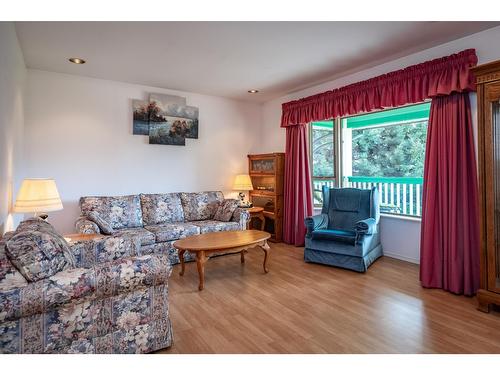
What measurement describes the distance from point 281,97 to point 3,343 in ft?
15.9

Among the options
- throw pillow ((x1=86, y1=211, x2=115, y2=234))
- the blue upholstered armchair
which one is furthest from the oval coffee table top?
throw pillow ((x1=86, y1=211, x2=115, y2=234))

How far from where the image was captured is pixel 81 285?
5.26 ft

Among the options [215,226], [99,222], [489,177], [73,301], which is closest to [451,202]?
[489,177]

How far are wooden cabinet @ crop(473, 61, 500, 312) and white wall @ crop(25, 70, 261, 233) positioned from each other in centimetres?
377

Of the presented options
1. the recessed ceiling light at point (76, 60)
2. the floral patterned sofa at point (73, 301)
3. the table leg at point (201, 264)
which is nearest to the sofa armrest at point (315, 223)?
the table leg at point (201, 264)

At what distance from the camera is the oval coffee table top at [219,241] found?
9.89 ft

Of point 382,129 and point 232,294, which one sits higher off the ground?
point 382,129

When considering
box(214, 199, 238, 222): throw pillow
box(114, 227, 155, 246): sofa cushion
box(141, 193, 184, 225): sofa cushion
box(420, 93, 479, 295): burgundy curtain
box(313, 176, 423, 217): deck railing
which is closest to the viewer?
box(420, 93, 479, 295): burgundy curtain

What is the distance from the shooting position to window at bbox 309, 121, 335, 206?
15.5 feet

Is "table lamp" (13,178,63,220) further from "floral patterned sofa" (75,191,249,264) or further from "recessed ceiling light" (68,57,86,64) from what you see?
"recessed ceiling light" (68,57,86,64)

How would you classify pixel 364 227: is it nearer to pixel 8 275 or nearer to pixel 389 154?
pixel 389 154
